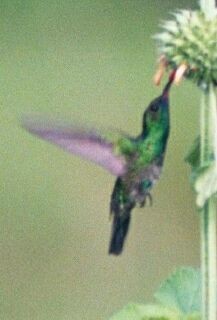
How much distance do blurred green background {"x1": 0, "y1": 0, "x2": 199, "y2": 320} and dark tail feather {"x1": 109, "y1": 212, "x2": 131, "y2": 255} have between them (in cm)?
365

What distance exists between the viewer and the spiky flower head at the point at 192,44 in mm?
3441

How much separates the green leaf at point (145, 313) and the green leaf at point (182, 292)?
0.40 feet

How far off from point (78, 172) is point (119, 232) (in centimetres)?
489

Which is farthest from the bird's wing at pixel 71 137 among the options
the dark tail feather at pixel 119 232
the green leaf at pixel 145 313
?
the green leaf at pixel 145 313

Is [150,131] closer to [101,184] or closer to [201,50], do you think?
[201,50]

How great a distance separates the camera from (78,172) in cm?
895

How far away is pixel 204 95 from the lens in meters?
3.30

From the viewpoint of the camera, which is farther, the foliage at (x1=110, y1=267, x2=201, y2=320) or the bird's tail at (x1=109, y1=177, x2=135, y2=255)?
the bird's tail at (x1=109, y1=177, x2=135, y2=255)

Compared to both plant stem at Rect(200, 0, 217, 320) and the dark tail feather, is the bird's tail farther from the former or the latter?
plant stem at Rect(200, 0, 217, 320)

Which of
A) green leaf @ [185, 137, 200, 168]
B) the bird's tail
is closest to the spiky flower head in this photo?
green leaf @ [185, 137, 200, 168]

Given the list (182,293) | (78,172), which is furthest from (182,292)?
(78,172)

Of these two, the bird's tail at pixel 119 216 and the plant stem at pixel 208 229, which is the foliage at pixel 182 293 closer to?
the plant stem at pixel 208 229

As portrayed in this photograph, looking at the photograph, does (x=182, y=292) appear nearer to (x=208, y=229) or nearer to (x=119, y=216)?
(x=208, y=229)

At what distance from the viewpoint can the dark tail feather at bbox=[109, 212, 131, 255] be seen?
407cm
